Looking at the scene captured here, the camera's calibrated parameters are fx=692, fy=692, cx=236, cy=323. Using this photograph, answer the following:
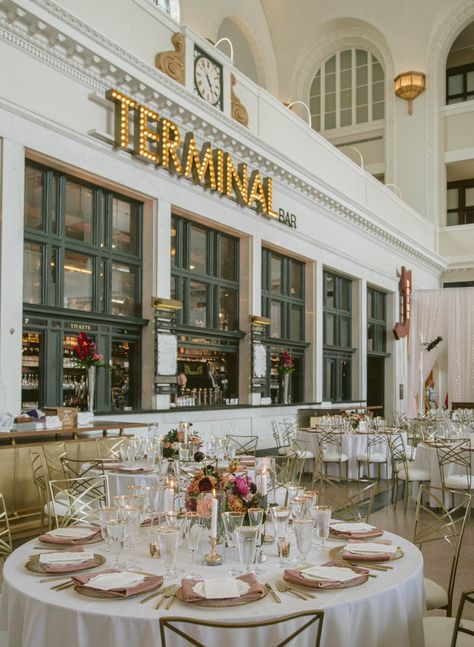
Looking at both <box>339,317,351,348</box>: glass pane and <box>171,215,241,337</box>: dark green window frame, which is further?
<box>339,317,351,348</box>: glass pane

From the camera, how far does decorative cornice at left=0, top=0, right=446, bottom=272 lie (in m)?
8.07

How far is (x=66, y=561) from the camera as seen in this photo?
9.39ft

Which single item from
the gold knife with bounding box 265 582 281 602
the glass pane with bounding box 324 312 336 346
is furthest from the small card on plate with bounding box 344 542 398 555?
the glass pane with bounding box 324 312 336 346

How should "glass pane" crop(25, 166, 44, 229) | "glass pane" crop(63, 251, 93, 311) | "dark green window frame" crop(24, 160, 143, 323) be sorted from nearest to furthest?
"glass pane" crop(25, 166, 44, 229), "dark green window frame" crop(24, 160, 143, 323), "glass pane" crop(63, 251, 93, 311)

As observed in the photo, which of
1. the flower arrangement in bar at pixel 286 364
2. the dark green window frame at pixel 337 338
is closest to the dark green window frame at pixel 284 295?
the flower arrangement in bar at pixel 286 364

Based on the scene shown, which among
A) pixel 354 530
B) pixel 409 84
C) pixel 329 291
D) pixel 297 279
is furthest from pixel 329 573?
pixel 409 84

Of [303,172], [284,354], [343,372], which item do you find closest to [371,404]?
[343,372]

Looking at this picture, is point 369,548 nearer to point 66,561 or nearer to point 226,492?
point 226,492

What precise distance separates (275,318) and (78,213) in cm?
575

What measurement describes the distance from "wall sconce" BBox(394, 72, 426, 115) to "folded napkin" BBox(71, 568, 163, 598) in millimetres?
19827

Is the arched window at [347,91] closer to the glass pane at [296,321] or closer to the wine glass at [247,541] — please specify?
the glass pane at [296,321]

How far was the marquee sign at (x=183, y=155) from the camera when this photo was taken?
31.1 ft

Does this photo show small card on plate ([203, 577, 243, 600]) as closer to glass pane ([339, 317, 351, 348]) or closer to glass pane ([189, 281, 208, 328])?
glass pane ([189, 281, 208, 328])

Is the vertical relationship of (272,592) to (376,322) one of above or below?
below
